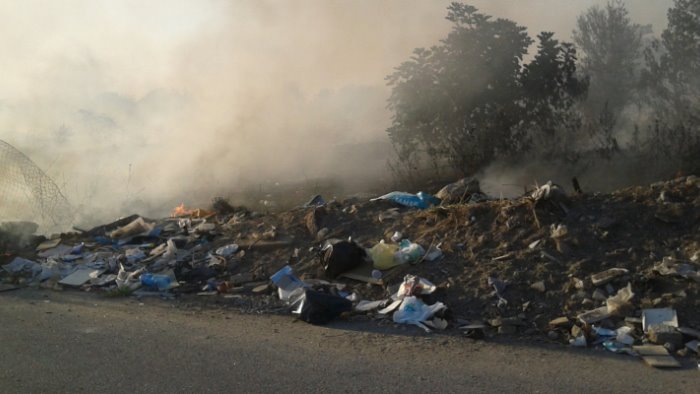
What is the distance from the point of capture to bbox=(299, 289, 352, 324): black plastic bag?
4.68m

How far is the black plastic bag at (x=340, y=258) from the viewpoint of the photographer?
5.64 metres

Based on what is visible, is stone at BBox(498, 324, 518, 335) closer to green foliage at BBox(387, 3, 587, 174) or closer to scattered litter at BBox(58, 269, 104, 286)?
scattered litter at BBox(58, 269, 104, 286)

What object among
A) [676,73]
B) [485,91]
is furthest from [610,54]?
[485,91]

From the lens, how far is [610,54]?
12.7 meters

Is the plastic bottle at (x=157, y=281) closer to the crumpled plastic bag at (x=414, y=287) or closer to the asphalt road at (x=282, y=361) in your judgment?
the asphalt road at (x=282, y=361)

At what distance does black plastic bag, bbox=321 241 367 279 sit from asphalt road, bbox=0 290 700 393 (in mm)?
865

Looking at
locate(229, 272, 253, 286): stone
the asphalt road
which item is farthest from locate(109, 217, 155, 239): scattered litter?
the asphalt road

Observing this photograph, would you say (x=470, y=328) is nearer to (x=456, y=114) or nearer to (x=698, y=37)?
(x=456, y=114)

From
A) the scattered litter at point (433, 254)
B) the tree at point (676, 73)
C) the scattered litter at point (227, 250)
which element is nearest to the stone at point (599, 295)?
the scattered litter at point (433, 254)

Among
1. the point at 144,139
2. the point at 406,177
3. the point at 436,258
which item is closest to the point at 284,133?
the point at 144,139

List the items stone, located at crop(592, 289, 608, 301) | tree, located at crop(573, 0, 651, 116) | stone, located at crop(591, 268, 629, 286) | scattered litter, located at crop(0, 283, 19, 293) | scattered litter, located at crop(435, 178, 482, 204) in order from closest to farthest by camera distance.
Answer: stone, located at crop(592, 289, 608, 301)
stone, located at crop(591, 268, 629, 286)
scattered litter, located at crop(0, 283, 19, 293)
scattered litter, located at crop(435, 178, 482, 204)
tree, located at crop(573, 0, 651, 116)

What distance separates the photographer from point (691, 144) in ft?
27.8

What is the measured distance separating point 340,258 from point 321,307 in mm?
980

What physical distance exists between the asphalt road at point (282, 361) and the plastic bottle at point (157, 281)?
110cm
